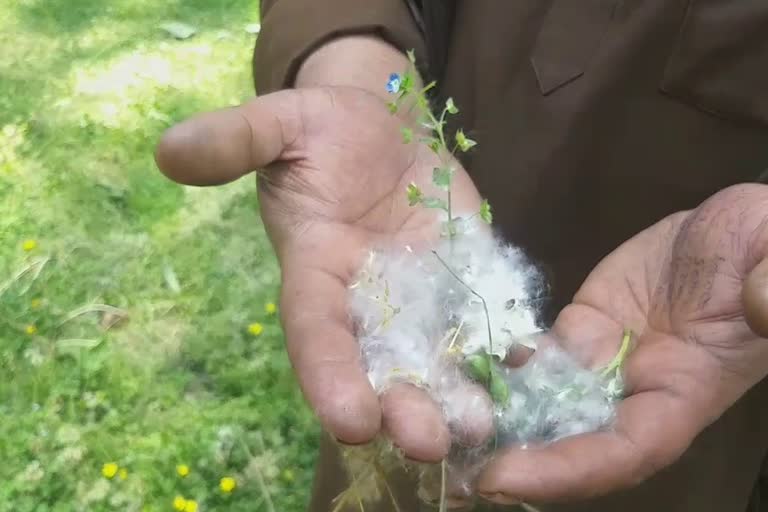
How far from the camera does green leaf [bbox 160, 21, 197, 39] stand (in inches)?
106

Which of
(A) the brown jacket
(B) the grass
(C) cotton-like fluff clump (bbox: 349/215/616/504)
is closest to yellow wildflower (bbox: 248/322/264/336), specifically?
(B) the grass

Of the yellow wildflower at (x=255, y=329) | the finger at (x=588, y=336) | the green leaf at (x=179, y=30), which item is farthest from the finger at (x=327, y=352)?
the green leaf at (x=179, y=30)

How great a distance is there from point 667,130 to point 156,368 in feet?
4.24

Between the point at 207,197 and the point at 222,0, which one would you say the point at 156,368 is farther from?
the point at 222,0

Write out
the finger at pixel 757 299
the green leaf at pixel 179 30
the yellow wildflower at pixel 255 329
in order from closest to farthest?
the finger at pixel 757 299 < the yellow wildflower at pixel 255 329 < the green leaf at pixel 179 30

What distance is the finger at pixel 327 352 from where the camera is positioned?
730 millimetres

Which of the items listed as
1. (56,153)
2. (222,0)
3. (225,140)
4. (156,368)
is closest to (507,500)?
(225,140)

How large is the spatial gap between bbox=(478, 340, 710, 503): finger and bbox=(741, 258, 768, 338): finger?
14 cm

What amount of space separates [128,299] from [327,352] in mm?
1315

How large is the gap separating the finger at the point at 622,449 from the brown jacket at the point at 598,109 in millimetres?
212

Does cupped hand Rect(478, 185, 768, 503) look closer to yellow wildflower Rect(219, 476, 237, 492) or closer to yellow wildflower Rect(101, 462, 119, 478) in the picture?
yellow wildflower Rect(219, 476, 237, 492)

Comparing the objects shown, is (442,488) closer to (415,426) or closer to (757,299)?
(415,426)

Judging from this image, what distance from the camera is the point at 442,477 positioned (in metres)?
0.84

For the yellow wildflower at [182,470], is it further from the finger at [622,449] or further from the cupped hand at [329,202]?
the finger at [622,449]
